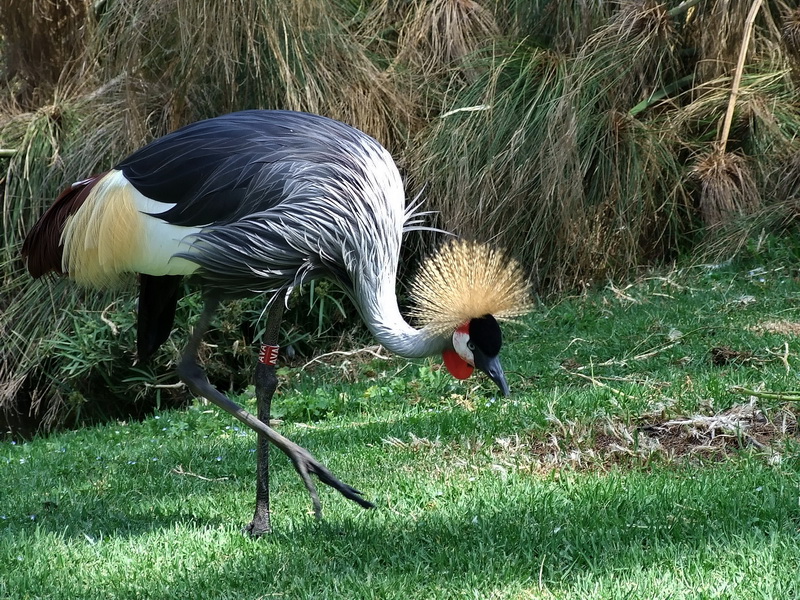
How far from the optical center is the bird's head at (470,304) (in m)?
3.42

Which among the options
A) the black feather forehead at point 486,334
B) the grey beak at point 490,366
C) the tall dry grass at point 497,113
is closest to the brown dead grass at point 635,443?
the grey beak at point 490,366

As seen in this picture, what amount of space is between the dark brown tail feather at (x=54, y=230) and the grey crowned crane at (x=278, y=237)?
7.1 inches

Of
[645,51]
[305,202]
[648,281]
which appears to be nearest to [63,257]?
[305,202]

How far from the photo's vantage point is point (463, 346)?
3461 mm

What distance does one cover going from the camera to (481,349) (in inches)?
134

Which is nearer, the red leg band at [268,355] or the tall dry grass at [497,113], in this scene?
the red leg band at [268,355]

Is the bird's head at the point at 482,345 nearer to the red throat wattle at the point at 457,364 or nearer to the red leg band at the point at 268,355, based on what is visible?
the red throat wattle at the point at 457,364

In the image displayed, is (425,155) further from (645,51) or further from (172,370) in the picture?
(172,370)

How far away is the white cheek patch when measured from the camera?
3.45 metres

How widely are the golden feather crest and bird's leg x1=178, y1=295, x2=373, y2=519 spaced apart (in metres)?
0.67

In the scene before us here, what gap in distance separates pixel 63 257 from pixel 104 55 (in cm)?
390

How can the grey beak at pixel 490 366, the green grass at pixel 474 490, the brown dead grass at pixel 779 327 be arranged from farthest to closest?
1. the brown dead grass at pixel 779 327
2. the grey beak at pixel 490 366
3. the green grass at pixel 474 490

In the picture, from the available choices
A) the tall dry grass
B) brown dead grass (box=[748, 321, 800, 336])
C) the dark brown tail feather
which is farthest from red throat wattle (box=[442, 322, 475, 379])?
the tall dry grass

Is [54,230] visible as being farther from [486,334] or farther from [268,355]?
[486,334]
